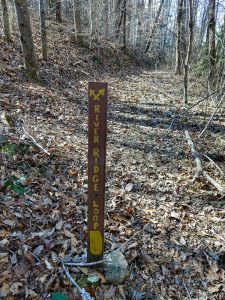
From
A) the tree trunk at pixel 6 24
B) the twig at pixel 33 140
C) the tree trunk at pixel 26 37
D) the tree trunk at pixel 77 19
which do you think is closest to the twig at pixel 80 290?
the twig at pixel 33 140

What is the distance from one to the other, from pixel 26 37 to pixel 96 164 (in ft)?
23.4

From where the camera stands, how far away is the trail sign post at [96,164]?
89.5 inches

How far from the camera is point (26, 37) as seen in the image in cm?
820

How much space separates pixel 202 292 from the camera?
298 cm

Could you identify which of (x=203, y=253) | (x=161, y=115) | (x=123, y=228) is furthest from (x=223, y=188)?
(x=161, y=115)

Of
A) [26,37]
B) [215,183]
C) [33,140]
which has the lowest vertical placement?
[215,183]

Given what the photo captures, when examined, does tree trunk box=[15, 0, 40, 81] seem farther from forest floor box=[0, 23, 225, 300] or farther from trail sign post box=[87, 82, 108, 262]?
trail sign post box=[87, 82, 108, 262]

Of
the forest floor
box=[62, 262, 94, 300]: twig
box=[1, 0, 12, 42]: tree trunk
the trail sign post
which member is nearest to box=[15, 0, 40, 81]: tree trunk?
the forest floor

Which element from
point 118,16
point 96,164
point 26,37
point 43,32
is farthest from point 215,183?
point 118,16

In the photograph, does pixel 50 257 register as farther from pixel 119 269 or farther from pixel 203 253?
pixel 203 253

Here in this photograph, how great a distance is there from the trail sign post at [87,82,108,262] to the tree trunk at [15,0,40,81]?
6949 millimetres

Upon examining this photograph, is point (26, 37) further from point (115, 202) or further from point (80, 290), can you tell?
point (80, 290)

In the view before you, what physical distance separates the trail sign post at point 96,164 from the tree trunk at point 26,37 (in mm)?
6949

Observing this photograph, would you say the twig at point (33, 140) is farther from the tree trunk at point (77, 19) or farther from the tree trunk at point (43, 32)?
the tree trunk at point (77, 19)
